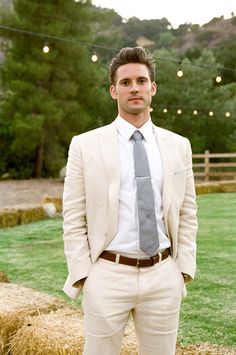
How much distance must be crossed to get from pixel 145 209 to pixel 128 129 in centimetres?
36

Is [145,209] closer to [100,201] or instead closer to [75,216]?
[100,201]

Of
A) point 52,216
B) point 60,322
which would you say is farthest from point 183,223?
point 52,216

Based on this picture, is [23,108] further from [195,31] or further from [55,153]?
[195,31]

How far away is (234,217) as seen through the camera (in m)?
10.5

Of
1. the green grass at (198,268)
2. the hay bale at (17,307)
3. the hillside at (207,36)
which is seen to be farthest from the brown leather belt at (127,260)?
the hillside at (207,36)

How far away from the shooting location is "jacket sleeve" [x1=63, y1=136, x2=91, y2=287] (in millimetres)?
2215

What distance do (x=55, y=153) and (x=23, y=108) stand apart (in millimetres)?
2505

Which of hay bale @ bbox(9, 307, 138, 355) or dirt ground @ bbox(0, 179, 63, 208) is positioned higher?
hay bale @ bbox(9, 307, 138, 355)

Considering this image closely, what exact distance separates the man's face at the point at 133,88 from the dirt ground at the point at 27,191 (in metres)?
10.9

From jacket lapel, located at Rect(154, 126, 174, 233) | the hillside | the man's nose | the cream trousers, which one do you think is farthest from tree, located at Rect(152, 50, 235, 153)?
the cream trousers

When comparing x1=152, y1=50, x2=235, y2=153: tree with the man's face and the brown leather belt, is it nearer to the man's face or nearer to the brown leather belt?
the man's face

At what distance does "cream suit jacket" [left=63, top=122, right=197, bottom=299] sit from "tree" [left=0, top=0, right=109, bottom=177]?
1873cm

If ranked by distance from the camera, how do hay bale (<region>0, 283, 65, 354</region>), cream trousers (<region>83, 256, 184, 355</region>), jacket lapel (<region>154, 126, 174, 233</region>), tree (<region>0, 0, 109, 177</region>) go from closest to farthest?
cream trousers (<region>83, 256, 184, 355</region>), jacket lapel (<region>154, 126, 174, 233</region>), hay bale (<region>0, 283, 65, 354</region>), tree (<region>0, 0, 109, 177</region>)

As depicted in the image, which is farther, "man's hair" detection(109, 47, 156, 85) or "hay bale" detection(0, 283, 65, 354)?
"hay bale" detection(0, 283, 65, 354)
